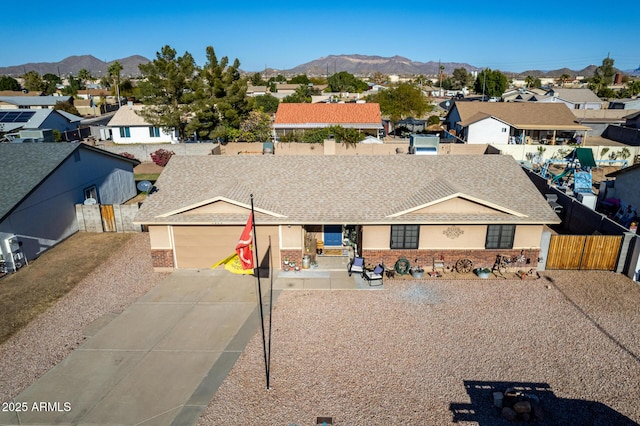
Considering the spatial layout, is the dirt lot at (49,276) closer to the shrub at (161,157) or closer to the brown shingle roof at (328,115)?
the shrub at (161,157)

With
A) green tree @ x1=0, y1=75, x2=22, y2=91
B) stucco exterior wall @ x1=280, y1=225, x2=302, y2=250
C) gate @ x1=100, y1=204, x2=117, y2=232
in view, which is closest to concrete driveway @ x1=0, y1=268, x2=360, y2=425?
stucco exterior wall @ x1=280, y1=225, x2=302, y2=250

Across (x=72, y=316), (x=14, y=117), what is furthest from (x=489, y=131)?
(x=14, y=117)

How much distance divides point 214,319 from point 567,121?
48.1m

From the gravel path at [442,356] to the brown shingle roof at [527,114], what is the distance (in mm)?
34300

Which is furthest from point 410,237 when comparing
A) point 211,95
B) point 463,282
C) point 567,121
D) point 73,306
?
point 567,121

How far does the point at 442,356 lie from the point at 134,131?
50.0 meters

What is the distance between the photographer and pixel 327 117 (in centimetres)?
5278

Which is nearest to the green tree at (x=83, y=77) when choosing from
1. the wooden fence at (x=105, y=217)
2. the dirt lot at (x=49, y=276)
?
the wooden fence at (x=105, y=217)

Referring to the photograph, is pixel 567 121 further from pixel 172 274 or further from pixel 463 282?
pixel 172 274

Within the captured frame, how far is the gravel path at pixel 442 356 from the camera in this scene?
11375 mm

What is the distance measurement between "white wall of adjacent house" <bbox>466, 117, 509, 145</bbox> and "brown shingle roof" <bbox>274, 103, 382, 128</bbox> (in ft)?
36.3

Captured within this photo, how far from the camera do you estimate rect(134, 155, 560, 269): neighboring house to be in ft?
61.2

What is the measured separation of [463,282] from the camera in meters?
18.7

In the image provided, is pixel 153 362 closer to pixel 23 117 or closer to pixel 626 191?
pixel 626 191
